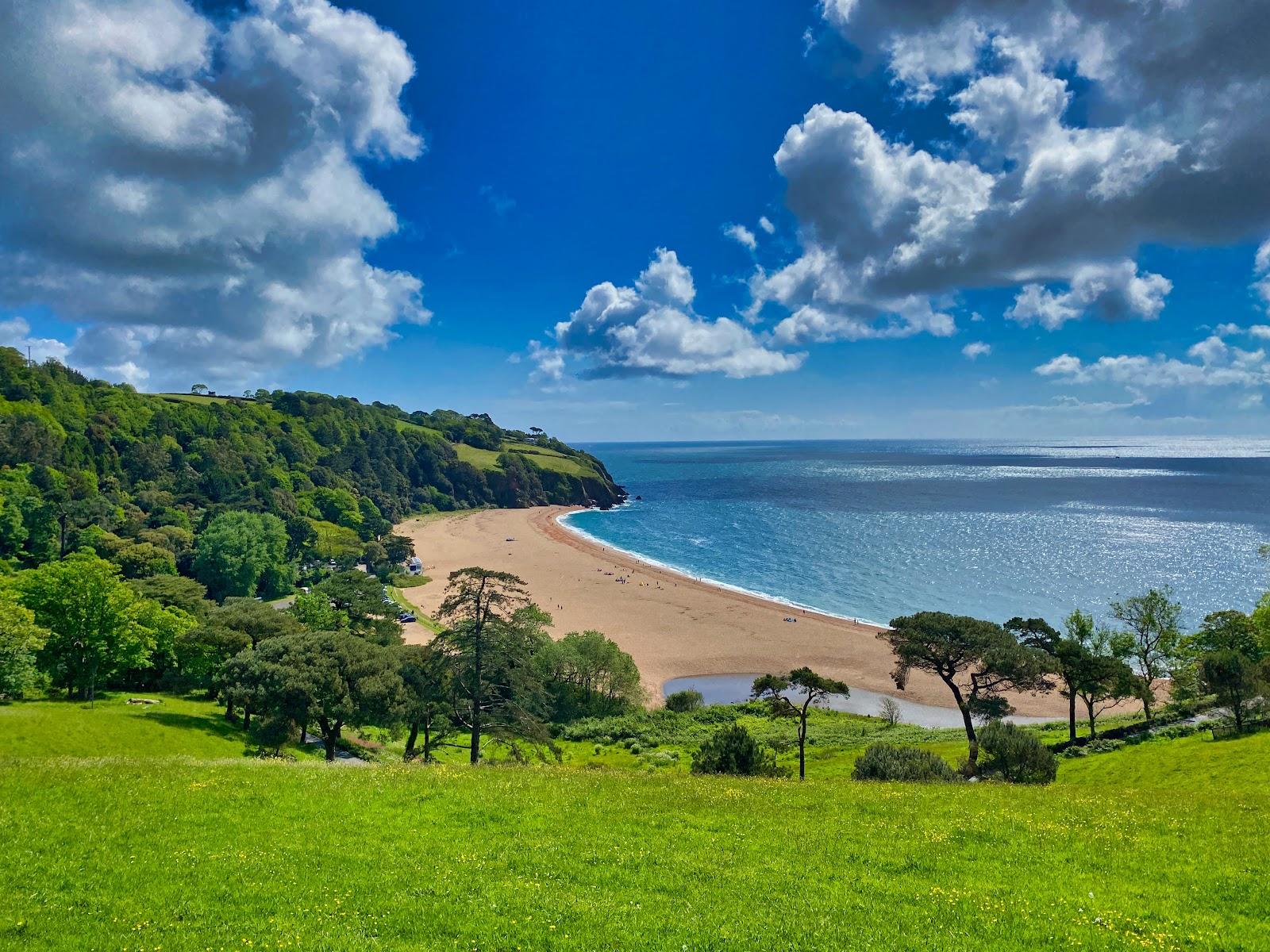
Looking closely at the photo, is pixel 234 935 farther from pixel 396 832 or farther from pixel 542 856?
pixel 542 856

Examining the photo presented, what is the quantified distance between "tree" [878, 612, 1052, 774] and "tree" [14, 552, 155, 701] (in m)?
50.7

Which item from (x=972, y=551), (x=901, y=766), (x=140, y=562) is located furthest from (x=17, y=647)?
(x=972, y=551)

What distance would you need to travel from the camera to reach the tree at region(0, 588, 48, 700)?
3453 centimetres

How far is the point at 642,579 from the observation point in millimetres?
109500

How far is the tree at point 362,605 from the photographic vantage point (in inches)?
2386

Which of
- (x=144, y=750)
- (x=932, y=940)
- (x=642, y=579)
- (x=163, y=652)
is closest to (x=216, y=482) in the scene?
(x=642, y=579)

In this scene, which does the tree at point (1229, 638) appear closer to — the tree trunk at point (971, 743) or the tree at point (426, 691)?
the tree trunk at point (971, 743)

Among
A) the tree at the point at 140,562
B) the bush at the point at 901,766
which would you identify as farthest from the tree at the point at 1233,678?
the tree at the point at 140,562

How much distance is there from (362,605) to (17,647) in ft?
104

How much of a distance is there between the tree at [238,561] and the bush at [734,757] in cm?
9095

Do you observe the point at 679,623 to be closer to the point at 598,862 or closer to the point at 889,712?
the point at 889,712

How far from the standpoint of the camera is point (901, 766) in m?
24.7

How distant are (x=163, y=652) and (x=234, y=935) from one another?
4732cm

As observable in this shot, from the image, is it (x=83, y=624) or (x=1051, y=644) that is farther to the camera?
(x=83, y=624)
